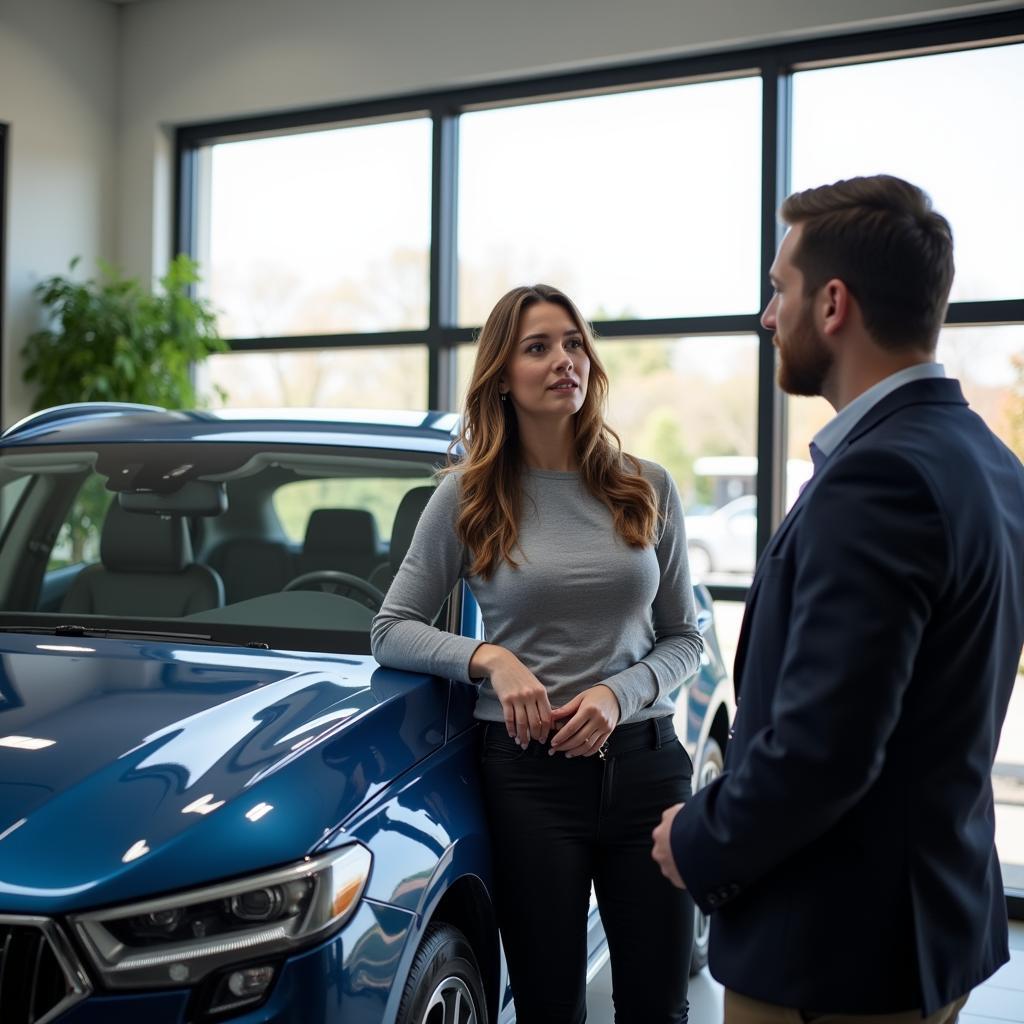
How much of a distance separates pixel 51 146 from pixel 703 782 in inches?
180

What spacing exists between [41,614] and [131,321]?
3447 millimetres

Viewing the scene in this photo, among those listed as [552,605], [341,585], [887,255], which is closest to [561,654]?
[552,605]

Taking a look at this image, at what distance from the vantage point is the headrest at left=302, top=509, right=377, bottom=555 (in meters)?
2.50

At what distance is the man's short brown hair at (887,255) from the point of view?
111 cm

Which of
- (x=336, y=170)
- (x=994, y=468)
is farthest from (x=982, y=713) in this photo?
(x=336, y=170)

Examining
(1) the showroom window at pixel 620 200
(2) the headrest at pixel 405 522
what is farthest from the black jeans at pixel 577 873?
(1) the showroom window at pixel 620 200

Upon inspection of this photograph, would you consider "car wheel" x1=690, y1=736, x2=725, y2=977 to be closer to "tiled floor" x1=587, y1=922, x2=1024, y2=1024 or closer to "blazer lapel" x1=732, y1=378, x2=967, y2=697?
"tiled floor" x1=587, y1=922, x2=1024, y2=1024

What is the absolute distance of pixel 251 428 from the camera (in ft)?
8.21

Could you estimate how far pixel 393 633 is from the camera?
1.82 m

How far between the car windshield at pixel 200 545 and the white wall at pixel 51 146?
3160 millimetres

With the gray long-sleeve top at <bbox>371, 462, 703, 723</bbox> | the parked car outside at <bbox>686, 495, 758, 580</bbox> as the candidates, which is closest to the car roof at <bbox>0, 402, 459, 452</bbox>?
the gray long-sleeve top at <bbox>371, 462, 703, 723</bbox>

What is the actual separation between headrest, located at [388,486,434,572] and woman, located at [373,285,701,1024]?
0.33 m

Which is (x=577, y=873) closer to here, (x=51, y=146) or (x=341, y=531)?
(x=341, y=531)

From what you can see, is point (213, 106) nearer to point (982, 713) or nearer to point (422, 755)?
point (422, 755)
